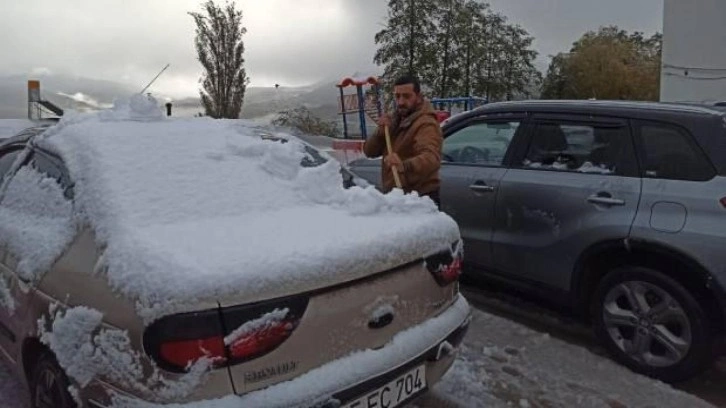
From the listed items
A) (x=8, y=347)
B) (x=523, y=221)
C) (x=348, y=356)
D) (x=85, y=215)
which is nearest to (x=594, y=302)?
(x=523, y=221)

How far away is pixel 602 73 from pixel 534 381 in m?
23.5

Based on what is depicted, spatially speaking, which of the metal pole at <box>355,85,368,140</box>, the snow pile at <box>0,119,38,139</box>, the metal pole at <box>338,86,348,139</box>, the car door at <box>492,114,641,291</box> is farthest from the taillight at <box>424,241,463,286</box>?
the metal pole at <box>338,86,348,139</box>

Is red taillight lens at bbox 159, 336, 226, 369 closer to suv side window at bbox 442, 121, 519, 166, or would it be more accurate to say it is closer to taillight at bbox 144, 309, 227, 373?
taillight at bbox 144, 309, 227, 373

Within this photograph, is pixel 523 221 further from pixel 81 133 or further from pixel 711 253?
pixel 81 133

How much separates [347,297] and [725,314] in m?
2.15

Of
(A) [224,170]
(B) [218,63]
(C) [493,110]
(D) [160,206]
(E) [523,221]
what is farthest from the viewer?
(B) [218,63]

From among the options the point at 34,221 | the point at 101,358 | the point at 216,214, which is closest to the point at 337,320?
the point at 216,214

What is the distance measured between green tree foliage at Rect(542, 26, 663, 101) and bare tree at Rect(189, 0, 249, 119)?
11.3 metres

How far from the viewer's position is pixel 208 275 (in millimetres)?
1951

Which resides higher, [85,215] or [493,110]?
[493,110]

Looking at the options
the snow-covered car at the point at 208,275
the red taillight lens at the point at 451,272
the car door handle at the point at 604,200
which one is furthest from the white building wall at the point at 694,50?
the snow-covered car at the point at 208,275

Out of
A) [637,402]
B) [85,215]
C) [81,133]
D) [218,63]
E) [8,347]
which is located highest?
[218,63]

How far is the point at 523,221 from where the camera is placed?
407cm

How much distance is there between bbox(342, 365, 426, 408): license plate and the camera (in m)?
2.23
